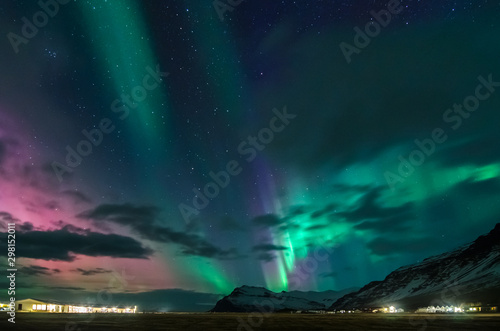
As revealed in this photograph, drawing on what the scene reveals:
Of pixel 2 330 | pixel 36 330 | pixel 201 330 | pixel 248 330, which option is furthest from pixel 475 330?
pixel 2 330

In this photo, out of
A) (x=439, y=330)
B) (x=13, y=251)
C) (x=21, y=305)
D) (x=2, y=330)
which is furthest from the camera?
(x=21, y=305)

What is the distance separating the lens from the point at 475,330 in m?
44.5

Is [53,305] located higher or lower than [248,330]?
higher

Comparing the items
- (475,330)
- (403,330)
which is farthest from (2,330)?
(475,330)

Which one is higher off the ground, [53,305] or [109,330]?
[53,305]

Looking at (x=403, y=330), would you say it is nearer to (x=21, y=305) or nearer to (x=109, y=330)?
(x=109, y=330)

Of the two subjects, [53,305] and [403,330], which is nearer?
[403,330]

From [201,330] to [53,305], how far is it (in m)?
168

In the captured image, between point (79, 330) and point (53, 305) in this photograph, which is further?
point (53, 305)

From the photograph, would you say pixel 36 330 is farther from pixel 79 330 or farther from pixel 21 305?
pixel 21 305

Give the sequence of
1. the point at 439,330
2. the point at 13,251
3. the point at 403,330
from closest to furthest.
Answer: the point at 439,330 → the point at 403,330 → the point at 13,251

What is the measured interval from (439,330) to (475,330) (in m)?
4.90

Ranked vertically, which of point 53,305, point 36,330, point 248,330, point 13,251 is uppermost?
point 53,305

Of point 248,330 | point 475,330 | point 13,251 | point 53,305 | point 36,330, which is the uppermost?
point 53,305
